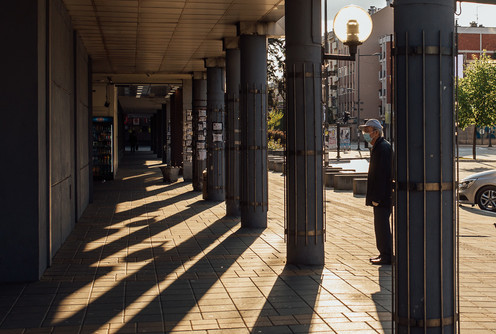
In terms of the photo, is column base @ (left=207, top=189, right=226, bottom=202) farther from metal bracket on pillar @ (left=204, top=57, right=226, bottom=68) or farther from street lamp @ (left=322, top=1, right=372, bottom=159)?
street lamp @ (left=322, top=1, right=372, bottom=159)

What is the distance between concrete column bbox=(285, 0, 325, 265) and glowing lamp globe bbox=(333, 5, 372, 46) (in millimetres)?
686

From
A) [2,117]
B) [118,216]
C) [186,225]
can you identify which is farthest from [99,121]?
[2,117]

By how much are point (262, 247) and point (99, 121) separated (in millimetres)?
18436

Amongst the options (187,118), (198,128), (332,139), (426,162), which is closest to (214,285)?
(426,162)

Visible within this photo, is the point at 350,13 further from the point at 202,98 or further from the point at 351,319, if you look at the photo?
the point at 202,98

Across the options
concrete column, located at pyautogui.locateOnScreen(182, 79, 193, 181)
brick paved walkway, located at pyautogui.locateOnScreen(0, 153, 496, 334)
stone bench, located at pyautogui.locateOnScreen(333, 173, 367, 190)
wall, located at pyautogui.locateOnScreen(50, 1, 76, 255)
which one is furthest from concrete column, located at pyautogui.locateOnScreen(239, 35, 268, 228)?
concrete column, located at pyautogui.locateOnScreen(182, 79, 193, 181)

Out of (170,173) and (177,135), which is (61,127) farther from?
(177,135)

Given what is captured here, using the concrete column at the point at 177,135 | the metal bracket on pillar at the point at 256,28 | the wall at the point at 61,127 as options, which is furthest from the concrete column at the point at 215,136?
the concrete column at the point at 177,135

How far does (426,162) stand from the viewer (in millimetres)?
4578

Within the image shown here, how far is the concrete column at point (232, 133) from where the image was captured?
1514cm

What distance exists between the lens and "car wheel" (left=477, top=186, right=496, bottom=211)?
1672 centimetres

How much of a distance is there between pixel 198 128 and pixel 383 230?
13111 mm

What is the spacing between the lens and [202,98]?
22.0m

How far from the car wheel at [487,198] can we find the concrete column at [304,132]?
878 centimetres
